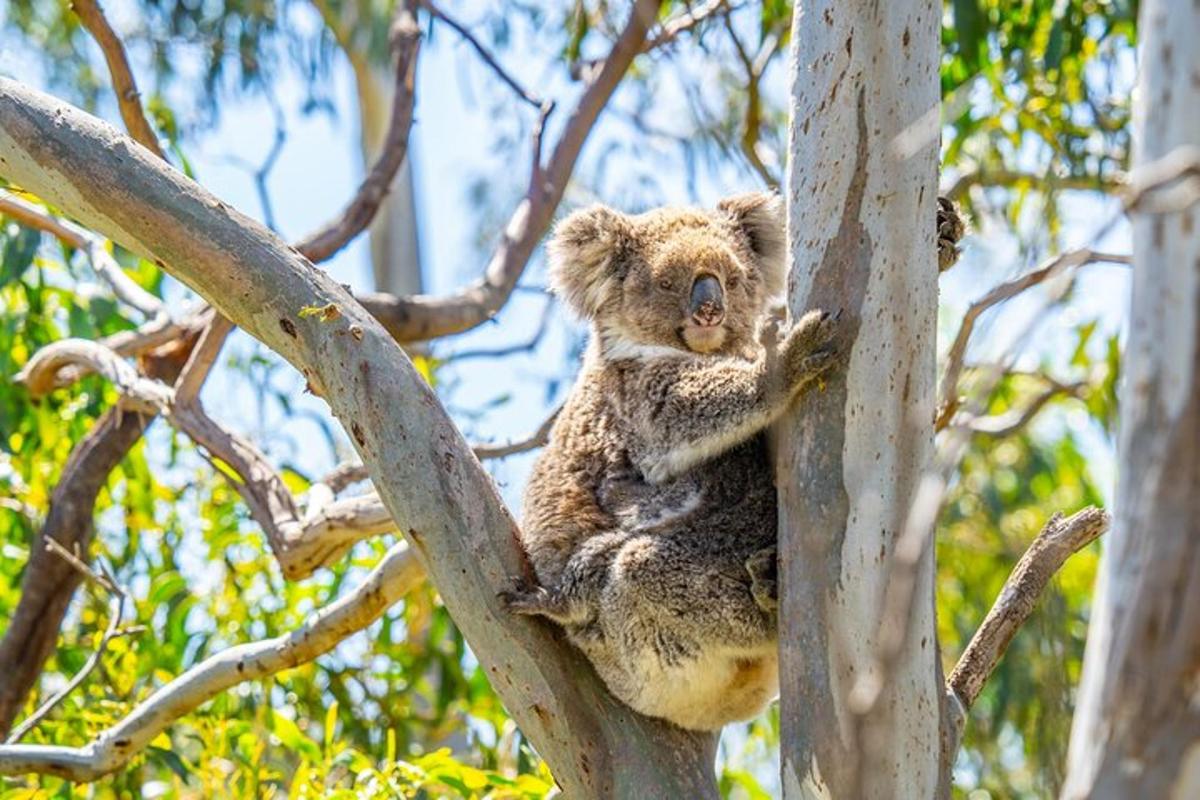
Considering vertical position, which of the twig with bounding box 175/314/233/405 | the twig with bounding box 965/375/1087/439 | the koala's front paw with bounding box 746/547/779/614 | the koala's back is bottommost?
the koala's front paw with bounding box 746/547/779/614

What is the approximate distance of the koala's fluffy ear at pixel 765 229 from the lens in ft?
11.7

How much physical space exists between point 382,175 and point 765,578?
2.48 meters

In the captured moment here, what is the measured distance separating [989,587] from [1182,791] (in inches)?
250

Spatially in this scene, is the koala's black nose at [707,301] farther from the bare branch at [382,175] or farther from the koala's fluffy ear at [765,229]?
the bare branch at [382,175]

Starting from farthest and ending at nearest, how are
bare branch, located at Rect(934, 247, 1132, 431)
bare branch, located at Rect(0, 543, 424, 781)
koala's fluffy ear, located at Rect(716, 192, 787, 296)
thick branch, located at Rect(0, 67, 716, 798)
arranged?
koala's fluffy ear, located at Rect(716, 192, 787, 296) → bare branch, located at Rect(0, 543, 424, 781) → thick branch, located at Rect(0, 67, 716, 798) → bare branch, located at Rect(934, 247, 1132, 431)

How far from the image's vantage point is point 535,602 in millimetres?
2623

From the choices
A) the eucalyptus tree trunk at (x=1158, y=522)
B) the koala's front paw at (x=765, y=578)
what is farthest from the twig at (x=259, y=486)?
the eucalyptus tree trunk at (x=1158, y=522)

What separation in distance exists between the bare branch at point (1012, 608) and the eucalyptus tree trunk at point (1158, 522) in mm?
1259

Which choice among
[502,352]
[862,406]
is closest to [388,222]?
[502,352]

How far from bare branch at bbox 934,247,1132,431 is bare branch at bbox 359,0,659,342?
61.5 inches

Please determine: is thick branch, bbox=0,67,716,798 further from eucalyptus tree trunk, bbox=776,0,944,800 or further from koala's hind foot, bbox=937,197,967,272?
koala's hind foot, bbox=937,197,967,272

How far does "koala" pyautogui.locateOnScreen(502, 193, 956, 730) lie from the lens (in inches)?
109

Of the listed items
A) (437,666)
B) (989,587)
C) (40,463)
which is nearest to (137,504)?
(40,463)

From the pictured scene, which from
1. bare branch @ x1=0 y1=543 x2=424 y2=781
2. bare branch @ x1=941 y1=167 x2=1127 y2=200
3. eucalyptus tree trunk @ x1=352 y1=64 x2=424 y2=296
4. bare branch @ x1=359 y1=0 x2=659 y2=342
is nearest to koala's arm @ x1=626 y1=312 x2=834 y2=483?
bare branch @ x1=0 y1=543 x2=424 y2=781
